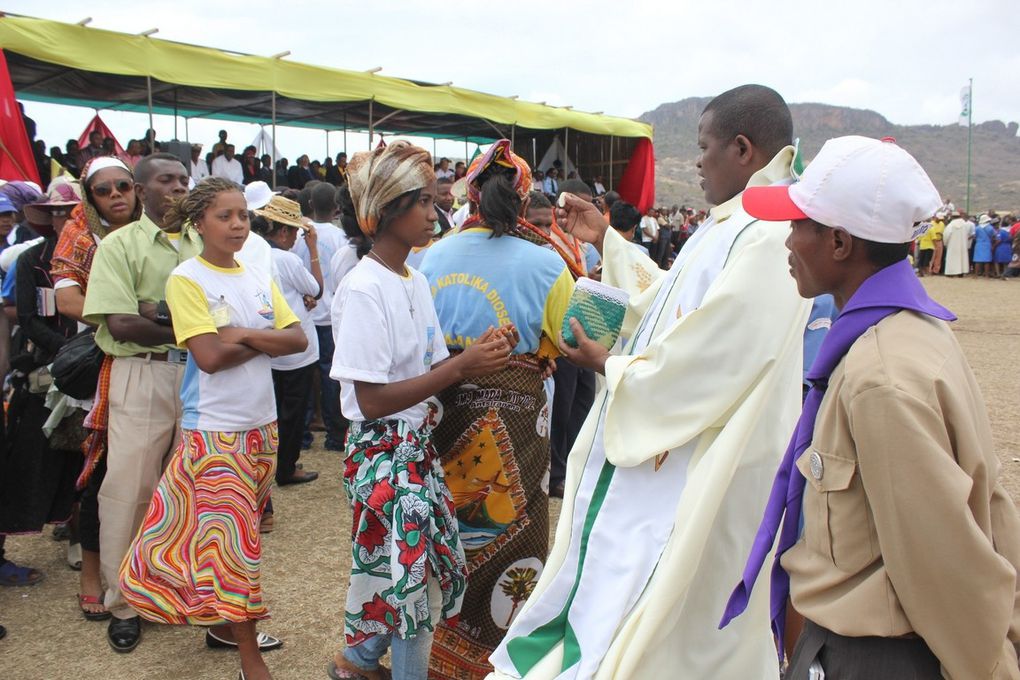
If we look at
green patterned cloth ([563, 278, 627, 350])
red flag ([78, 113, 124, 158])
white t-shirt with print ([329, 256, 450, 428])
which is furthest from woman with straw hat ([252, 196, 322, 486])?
red flag ([78, 113, 124, 158])

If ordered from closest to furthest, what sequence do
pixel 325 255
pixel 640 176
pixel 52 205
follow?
1. pixel 52 205
2. pixel 325 255
3. pixel 640 176

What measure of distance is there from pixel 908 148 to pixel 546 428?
3970 inches

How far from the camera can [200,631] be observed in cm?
394

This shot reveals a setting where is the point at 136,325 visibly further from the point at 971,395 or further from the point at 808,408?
the point at 971,395

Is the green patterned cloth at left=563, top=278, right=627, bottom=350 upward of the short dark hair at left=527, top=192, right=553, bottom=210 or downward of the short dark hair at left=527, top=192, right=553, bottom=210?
downward

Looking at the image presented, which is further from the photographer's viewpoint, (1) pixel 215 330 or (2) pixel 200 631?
(2) pixel 200 631

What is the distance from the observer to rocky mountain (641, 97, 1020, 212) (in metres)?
71.7

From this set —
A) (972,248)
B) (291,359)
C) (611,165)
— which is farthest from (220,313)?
(972,248)

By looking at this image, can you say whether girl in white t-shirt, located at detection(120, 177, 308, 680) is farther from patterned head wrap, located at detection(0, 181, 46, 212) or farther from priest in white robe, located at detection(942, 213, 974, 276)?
priest in white robe, located at detection(942, 213, 974, 276)

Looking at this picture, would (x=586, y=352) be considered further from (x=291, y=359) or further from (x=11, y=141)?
(x=11, y=141)

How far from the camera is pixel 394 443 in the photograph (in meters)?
2.78

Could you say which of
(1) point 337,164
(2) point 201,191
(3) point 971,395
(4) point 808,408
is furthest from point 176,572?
(1) point 337,164

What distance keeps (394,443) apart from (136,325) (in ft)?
5.37

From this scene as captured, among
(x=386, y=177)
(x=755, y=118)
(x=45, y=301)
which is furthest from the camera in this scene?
(x=45, y=301)
